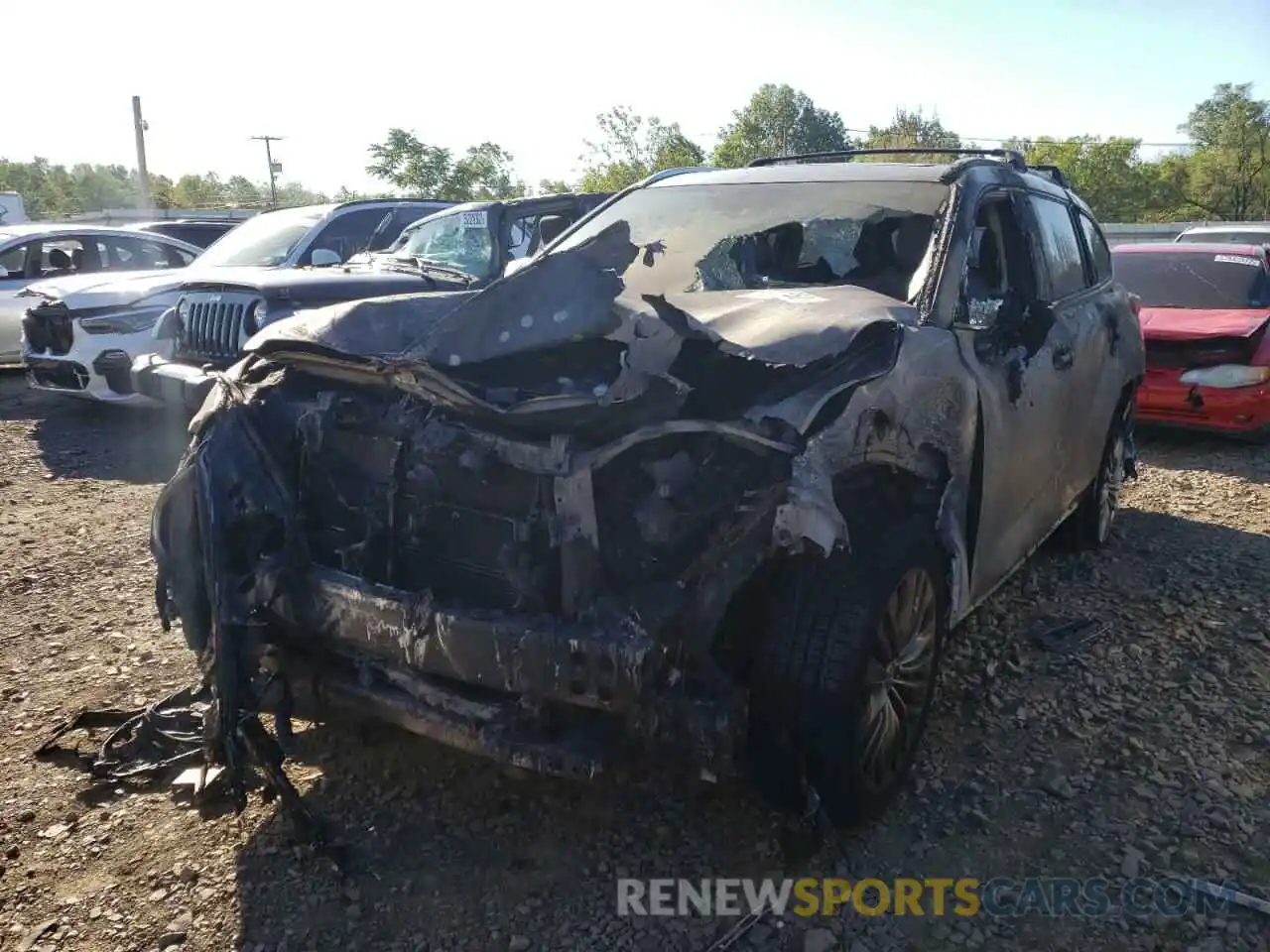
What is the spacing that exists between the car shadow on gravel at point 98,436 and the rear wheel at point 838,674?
5410mm

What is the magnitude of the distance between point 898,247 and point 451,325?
66.2 inches

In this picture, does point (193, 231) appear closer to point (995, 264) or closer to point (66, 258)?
point (66, 258)

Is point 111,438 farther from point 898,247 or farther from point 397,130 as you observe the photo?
point 397,130

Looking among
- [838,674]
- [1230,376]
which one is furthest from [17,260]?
[1230,376]

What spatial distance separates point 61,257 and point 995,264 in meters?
10.2

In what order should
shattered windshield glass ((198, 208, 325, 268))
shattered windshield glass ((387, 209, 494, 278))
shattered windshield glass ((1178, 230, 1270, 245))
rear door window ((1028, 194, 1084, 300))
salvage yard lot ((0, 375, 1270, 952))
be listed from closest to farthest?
salvage yard lot ((0, 375, 1270, 952)) → rear door window ((1028, 194, 1084, 300)) → shattered windshield glass ((387, 209, 494, 278)) → shattered windshield glass ((198, 208, 325, 268)) → shattered windshield glass ((1178, 230, 1270, 245))

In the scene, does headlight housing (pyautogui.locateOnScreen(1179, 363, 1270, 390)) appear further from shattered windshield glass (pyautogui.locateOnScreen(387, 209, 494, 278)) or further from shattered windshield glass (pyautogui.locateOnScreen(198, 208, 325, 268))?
shattered windshield glass (pyautogui.locateOnScreen(198, 208, 325, 268))

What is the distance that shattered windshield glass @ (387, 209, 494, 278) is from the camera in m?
7.18

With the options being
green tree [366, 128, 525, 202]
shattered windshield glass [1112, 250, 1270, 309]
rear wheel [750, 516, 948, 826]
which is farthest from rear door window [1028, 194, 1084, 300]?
green tree [366, 128, 525, 202]

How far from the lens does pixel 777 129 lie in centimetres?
4616

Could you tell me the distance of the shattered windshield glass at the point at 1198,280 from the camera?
782 cm

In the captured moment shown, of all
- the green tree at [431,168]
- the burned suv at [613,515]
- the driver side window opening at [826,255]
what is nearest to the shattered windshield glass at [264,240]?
the driver side window opening at [826,255]

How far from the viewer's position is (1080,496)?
481cm

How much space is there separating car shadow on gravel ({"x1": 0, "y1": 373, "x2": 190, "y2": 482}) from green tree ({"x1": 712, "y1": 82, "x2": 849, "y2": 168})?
3325 cm
